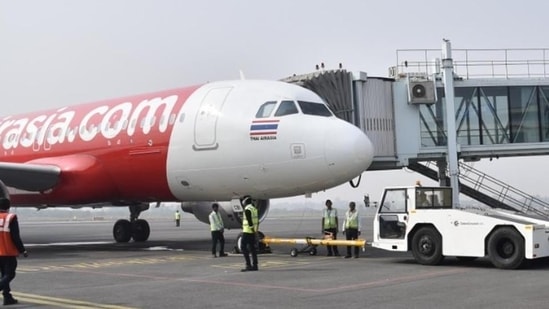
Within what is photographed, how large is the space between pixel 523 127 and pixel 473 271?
16.8 meters

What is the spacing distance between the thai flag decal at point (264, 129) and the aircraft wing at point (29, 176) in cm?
714

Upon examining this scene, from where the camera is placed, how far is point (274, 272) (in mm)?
14305

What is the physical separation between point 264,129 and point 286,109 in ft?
2.63

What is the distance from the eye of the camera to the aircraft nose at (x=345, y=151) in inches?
650

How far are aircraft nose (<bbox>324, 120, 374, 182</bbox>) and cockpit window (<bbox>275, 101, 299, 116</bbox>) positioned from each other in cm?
122

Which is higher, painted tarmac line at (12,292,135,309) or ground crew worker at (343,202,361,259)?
ground crew worker at (343,202,361,259)

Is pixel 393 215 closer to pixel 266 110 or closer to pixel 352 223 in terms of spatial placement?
pixel 352 223

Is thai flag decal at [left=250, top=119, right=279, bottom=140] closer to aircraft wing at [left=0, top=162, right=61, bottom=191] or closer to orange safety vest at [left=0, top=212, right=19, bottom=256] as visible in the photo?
aircraft wing at [left=0, top=162, right=61, bottom=191]

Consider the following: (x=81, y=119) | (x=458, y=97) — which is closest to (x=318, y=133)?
(x=81, y=119)

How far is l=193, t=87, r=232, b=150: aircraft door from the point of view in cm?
1828

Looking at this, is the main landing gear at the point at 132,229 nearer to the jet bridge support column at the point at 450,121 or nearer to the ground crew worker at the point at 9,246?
the jet bridge support column at the point at 450,121

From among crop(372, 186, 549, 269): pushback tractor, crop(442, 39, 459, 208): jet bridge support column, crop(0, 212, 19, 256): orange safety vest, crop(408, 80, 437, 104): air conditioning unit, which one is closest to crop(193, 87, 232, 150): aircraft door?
crop(372, 186, 549, 269): pushback tractor

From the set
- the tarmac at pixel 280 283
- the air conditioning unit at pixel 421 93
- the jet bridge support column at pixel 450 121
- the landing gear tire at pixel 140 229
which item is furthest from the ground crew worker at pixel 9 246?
the jet bridge support column at pixel 450 121

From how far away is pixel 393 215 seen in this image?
629 inches
